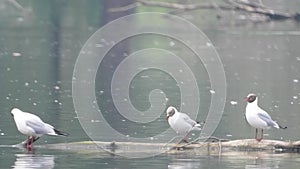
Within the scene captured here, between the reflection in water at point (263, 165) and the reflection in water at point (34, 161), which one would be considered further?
the reflection in water at point (263, 165)

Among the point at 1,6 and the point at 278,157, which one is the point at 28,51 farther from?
the point at 1,6

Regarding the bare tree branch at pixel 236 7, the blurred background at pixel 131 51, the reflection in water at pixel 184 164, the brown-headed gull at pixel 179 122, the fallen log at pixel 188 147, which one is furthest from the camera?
the bare tree branch at pixel 236 7

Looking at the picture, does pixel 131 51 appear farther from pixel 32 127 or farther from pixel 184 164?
pixel 184 164

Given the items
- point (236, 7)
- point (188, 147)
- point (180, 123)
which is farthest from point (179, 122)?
point (236, 7)

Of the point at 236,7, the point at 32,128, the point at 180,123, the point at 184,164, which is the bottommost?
the point at 184,164

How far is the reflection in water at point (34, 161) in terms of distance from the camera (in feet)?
40.0

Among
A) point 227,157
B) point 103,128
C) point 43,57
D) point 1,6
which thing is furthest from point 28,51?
point 1,6

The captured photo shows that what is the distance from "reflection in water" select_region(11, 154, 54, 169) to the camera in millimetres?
12203

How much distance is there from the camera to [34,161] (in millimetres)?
12523

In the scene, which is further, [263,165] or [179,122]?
[179,122]

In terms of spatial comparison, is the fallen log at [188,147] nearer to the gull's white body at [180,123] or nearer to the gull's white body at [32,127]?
the gull's white body at [32,127]

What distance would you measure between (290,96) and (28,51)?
1142cm

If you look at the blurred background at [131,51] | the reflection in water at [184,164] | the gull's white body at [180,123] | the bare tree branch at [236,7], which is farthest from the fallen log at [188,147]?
the bare tree branch at [236,7]

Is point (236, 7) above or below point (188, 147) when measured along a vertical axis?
above
